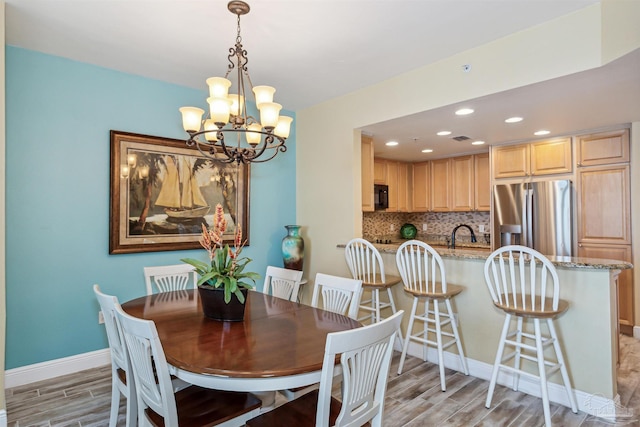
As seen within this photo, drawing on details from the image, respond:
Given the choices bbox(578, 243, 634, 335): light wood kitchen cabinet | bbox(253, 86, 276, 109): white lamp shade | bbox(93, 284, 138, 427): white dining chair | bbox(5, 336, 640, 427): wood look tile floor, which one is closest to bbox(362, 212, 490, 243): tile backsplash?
bbox(578, 243, 634, 335): light wood kitchen cabinet

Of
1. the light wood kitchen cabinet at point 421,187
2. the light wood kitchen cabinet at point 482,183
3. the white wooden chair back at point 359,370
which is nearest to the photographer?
the white wooden chair back at point 359,370

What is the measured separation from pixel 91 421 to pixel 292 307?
1.44 metres

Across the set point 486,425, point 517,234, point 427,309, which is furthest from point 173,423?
point 517,234

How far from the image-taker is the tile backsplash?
563 cm

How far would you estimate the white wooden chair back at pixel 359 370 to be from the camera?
125cm

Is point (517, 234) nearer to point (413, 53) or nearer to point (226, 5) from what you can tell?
point (413, 53)

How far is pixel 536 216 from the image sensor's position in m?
4.22

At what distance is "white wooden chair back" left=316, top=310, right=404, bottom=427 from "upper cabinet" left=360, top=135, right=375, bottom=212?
2.79m

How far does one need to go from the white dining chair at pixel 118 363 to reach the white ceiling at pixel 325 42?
1.76 metres

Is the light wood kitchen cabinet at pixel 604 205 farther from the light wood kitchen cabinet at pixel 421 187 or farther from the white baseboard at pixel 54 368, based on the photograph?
the white baseboard at pixel 54 368

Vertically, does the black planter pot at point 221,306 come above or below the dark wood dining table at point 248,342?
above

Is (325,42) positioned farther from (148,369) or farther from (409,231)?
(409,231)

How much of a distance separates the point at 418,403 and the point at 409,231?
3965mm

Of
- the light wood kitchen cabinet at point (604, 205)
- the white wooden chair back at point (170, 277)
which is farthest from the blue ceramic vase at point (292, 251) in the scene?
the light wood kitchen cabinet at point (604, 205)
